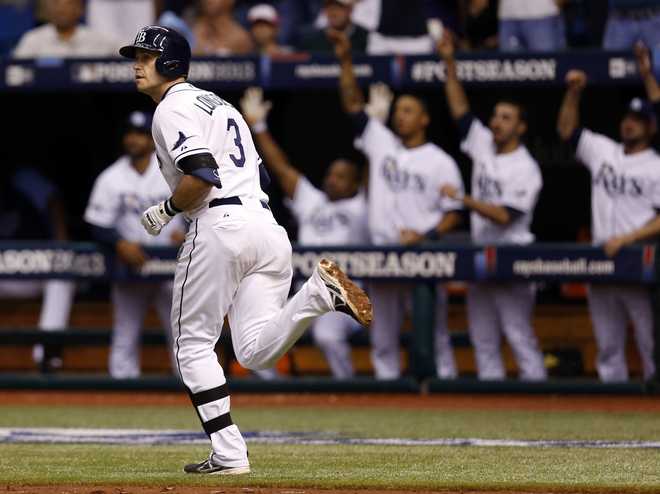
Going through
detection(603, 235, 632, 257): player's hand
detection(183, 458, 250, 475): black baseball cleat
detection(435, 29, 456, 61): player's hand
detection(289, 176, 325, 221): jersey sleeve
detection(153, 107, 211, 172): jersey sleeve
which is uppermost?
detection(435, 29, 456, 61): player's hand

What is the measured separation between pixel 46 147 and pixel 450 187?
434cm

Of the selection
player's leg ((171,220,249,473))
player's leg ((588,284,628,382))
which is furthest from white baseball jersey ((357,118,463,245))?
player's leg ((171,220,249,473))

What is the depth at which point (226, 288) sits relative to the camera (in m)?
5.68

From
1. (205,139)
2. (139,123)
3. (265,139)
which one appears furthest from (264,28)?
(205,139)

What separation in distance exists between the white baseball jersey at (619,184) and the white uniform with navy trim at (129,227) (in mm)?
3229

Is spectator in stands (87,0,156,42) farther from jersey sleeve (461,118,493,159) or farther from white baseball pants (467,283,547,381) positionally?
white baseball pants (467,283,547,381)

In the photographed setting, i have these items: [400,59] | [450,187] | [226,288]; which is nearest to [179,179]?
[226,288]

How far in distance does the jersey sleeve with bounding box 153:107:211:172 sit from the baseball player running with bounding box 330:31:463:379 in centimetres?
465

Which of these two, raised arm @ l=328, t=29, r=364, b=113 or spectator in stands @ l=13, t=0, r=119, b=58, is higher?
spectator in stands @ l=13, t=0, r=119, b=58

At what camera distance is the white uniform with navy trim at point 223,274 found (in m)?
5.54

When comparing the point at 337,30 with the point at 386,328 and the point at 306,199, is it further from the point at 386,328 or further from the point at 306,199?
the point at 386,328

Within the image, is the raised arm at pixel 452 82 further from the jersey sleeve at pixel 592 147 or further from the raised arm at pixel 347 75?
the jersey sleeve at pixel 592 147

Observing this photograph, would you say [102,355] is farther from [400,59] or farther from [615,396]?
[615,396]

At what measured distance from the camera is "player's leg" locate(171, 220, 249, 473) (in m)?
5.54
